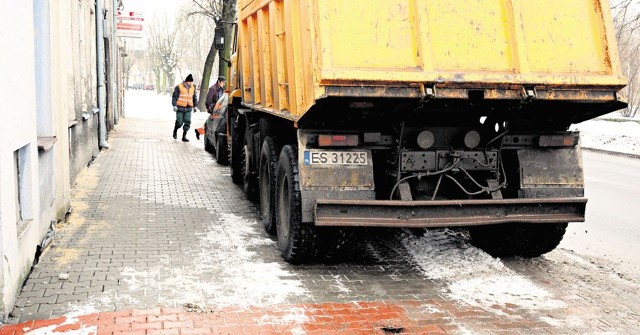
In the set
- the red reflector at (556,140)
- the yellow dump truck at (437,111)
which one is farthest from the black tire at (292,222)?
the red reflector at (556,140)

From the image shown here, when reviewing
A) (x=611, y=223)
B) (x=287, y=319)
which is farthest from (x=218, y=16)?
(x=287, y=319)

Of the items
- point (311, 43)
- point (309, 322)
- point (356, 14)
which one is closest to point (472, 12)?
point (356, 14)

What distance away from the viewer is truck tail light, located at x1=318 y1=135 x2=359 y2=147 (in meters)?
5.76

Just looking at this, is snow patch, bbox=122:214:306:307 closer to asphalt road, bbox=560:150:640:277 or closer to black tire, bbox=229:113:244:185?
asphalt road, bbox=560:150:640:277

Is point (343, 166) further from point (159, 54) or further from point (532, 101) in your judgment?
point (159, 54)

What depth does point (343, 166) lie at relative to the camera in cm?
581

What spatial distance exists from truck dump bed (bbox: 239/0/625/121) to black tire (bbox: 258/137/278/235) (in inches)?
47.6

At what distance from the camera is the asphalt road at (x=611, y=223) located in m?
7.47

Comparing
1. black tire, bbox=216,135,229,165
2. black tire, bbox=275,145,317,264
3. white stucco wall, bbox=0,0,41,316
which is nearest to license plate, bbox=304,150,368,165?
black tire, bbox=275,145,317,264

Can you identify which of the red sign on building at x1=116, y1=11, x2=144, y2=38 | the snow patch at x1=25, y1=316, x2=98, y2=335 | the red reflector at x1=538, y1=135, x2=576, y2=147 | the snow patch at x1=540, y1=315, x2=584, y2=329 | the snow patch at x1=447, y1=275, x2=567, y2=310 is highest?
the red sign on building at x1=116, y1=11, x2=144, y2=38

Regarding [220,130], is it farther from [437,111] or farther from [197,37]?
[197,37]

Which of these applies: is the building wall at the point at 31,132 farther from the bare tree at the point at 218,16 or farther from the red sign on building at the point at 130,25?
the bare tree at the point at 218,16

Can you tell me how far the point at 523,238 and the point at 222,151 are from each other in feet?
27.5

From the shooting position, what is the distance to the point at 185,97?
1828cm
